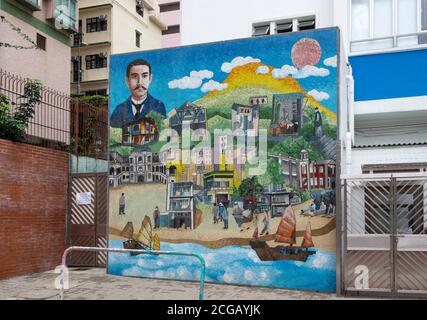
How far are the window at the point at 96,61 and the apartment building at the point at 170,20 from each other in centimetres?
1309

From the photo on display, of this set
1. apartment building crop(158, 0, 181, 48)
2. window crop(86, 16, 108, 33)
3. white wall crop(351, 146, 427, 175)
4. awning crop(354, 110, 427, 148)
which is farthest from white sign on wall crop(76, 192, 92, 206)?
apartment building crop(158, 0, 181, 48)

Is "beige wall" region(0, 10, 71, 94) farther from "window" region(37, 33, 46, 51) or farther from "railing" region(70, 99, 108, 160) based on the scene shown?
"railing" region(70, 99, 108, 160)

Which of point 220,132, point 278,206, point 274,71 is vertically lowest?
point 278,206

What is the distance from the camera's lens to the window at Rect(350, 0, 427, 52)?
14922 mm

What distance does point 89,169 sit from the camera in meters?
13.1

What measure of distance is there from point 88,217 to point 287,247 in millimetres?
5369

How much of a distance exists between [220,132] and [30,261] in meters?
5.31

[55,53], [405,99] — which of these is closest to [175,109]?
[405,99]

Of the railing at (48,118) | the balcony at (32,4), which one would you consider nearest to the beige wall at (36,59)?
the balcony at (32,4)

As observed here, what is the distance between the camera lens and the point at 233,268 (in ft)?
33.3

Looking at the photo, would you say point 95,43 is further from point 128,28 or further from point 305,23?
point 305,23

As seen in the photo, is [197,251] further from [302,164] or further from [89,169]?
[89,169]

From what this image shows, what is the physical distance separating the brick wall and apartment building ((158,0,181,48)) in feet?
120

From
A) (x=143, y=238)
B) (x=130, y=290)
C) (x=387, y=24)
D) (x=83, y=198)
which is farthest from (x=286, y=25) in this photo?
(x=130, y=290)
